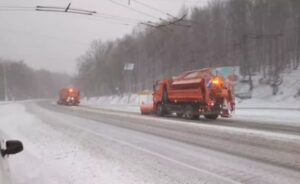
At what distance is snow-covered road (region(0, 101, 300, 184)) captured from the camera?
30.6 feet

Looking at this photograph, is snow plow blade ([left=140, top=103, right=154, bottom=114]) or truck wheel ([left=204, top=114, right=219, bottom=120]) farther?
snow plow blade ([left=140, top=103, right=154, bottom=114])

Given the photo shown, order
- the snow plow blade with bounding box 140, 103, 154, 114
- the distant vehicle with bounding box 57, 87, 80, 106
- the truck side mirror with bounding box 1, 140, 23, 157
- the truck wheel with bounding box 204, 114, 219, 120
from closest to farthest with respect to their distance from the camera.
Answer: the truck side mirror with bounding box 1, 140, 23, 157
the truck wheel with bounding box 204, 114, 219, 120
the snow plow blade with bounding box 140, 103, 154, 114
the distant vehicle with bounding box 57, 87, 80, 106

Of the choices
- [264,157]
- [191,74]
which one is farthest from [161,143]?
[191,74]

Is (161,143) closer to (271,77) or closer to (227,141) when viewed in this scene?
(227,141)

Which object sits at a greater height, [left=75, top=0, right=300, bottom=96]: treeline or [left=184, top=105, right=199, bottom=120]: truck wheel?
[left=75, top=0, right=300, bottom=96]: treeline

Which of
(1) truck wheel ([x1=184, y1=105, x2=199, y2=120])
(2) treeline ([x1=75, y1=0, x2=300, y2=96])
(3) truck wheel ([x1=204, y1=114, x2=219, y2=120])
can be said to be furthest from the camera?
(2) treeline ([x1=75, y1=0, x2=300, y2=96])

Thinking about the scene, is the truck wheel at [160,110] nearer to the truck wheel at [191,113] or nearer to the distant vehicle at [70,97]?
the truck wheel at [191,113]

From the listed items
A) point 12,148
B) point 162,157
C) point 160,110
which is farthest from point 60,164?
point 160,110

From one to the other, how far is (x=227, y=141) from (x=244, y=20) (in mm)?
46039

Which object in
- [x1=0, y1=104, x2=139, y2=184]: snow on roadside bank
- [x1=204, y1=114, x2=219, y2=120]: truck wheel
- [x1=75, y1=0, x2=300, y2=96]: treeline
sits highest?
[x1=75, y1=0, x2=300, y2=96]: treeline

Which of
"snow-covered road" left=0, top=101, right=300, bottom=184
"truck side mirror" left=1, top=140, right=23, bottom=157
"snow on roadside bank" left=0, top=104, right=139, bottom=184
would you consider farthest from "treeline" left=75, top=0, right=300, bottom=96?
"truck side mirror" left=1, top=140, right=23, bottom=157

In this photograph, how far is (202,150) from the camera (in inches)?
501

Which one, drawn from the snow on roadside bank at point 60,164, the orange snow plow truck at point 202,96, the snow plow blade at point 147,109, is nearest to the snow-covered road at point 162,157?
the snow on roadside bank at point 60,164

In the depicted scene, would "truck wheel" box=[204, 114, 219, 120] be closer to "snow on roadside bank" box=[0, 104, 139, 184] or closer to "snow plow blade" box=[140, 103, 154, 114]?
"snow plow blade" box=[140, 103, 154, 114]
